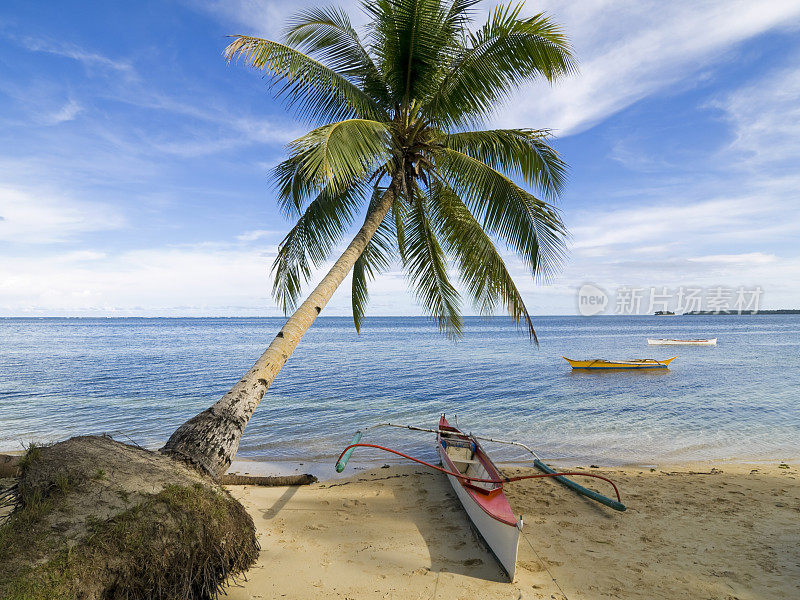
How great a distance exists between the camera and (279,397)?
17.0 meters

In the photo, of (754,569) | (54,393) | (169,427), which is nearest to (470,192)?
(754,569)

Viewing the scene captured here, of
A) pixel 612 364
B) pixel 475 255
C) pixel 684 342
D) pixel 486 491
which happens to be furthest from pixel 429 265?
pixel 684 342

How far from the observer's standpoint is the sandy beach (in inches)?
178

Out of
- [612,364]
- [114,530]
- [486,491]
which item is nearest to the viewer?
[114,530]

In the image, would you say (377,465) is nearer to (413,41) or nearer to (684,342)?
(413,41)

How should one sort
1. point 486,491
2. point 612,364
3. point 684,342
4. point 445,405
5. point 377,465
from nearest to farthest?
point 486,491 < point 377,465 < point 445,405 < point 612,364 < point 684,342

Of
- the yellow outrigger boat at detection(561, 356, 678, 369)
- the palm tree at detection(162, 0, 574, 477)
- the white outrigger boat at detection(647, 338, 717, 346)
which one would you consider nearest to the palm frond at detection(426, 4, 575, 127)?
the palm tree at detection(162, 0, 574, 477)

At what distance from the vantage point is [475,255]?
8102 mm

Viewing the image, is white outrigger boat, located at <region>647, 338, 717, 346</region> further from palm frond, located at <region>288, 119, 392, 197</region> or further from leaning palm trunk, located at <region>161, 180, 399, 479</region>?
leaning palm trunk, located at <region>161, 180, 399, 479</region>

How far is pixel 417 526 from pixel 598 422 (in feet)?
30.3

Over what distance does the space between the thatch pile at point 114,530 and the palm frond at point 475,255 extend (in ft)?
17.6

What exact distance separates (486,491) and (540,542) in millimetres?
875

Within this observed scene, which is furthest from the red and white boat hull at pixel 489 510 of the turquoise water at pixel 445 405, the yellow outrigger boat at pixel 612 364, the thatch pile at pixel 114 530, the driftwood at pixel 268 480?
the yellow outrigger boat at pixel 612 364

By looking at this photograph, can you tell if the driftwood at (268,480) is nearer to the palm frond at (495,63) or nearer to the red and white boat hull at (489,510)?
the red and white boat hull at (489,510)
